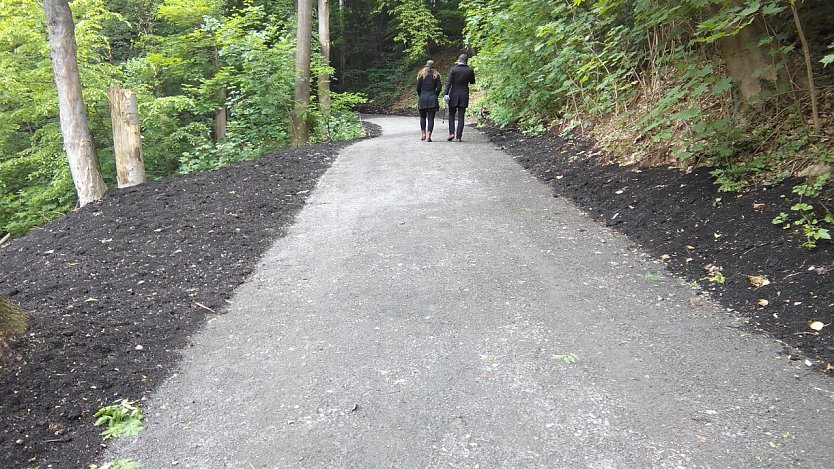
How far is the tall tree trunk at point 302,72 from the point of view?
43.4 feet

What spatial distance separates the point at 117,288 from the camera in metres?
4.60

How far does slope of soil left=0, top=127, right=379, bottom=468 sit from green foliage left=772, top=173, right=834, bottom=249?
4644 millimetres

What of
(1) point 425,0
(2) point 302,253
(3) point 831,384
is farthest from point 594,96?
(1) point 425,0

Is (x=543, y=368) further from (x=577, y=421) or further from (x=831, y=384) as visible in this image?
(x=831, y=384)

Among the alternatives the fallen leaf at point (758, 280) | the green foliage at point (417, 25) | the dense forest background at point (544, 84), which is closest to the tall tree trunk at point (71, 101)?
the dense forest background at point (544, 84)

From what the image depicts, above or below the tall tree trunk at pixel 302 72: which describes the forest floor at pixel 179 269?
below

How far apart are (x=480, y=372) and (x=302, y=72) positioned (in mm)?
11569

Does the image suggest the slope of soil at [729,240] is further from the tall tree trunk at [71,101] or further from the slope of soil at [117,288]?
the tall tree trunk at [71,101]

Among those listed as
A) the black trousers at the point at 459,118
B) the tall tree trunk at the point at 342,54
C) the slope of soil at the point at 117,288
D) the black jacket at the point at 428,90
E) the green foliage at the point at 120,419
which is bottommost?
the green foliage at the point at 120,419

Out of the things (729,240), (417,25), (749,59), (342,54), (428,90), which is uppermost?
(417,25)

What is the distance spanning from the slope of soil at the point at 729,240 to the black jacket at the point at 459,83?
171 inches

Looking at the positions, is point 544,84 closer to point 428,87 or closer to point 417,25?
point 428,87

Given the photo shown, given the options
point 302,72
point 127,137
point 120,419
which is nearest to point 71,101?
point 127,137

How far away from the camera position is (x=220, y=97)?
650 inches
